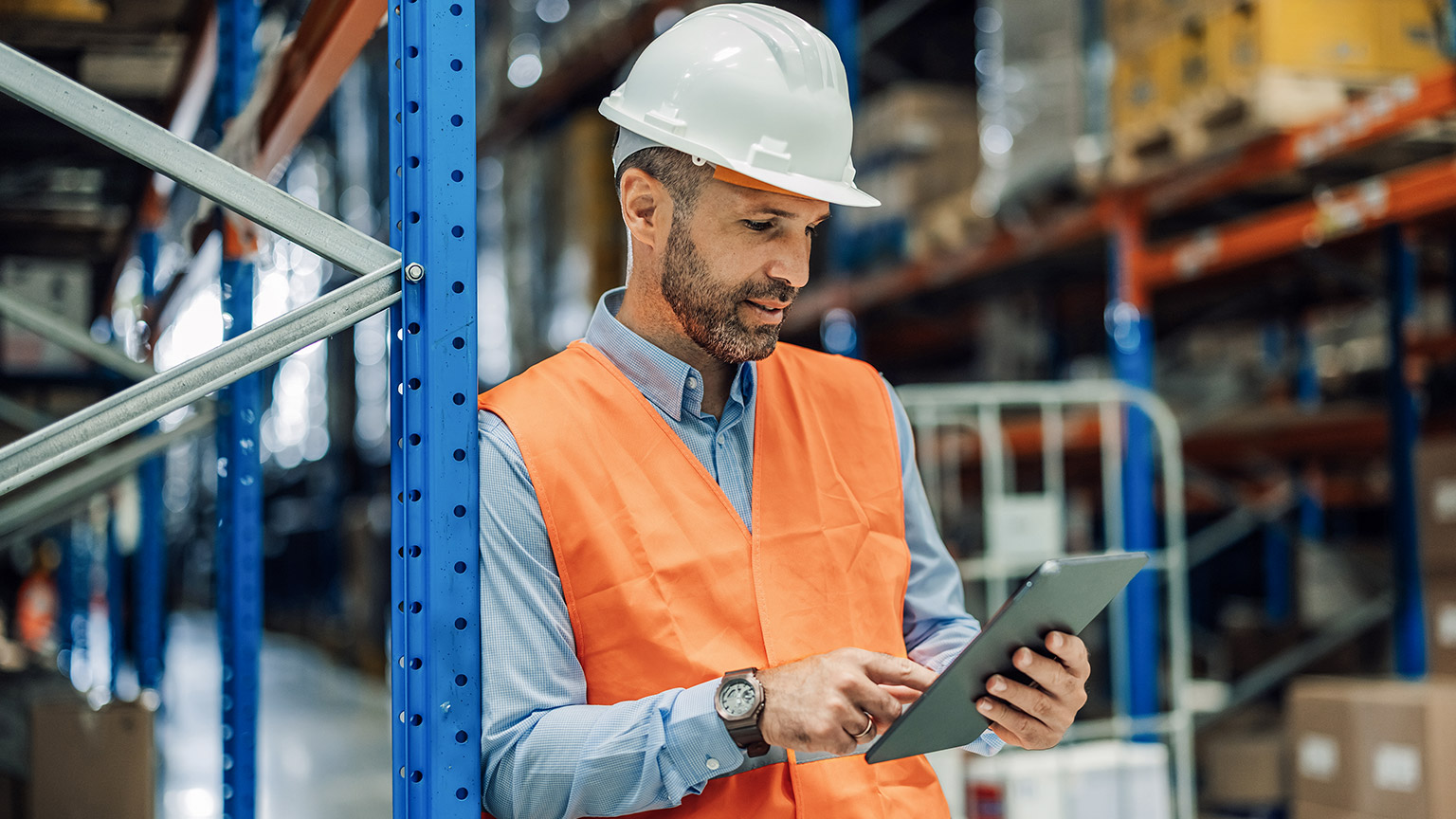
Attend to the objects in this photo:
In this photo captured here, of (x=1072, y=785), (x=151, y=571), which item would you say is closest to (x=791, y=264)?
(x=1072, y=785)

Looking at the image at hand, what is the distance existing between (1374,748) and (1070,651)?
4.00m

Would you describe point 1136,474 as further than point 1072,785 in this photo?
Yes

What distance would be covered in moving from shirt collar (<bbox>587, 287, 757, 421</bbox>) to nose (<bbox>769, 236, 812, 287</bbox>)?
8.3 inches

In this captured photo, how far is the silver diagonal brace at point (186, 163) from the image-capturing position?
5.67 ft

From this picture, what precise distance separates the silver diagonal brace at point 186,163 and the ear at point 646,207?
378mm

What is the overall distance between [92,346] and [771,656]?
2.50 m

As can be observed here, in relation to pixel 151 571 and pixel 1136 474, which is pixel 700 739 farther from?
pixel 151 571

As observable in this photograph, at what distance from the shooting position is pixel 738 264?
1.86 m

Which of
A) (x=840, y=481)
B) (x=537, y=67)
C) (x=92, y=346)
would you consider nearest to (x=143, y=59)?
(x=92, y=346)

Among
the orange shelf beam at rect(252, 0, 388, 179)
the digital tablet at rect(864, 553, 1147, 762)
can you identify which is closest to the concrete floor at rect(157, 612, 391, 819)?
the orange shelf beam at rect(252, 0, 388, 179)

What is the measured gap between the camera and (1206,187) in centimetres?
578

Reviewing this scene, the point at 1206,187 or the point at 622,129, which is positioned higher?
the point at 1206,187

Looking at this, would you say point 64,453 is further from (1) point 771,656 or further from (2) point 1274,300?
(2) point 1274,300

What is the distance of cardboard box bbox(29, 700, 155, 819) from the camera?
3.68 m
